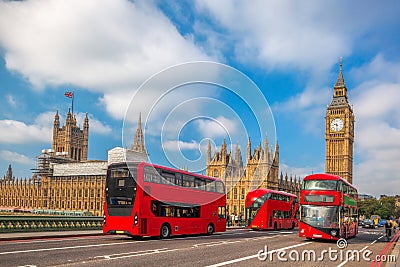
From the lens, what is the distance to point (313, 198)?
77.9ft

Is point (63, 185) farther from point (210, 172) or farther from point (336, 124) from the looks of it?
point (336, 124)

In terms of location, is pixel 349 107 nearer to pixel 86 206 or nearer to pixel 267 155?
pixel 267 155

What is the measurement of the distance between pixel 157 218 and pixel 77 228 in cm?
761

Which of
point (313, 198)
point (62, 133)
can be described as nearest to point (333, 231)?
point (313, 198)

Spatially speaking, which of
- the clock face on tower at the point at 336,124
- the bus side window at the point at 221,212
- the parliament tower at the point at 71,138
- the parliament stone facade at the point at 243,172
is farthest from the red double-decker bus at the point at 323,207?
the parliament tower at the point at 71,138

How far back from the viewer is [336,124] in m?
124

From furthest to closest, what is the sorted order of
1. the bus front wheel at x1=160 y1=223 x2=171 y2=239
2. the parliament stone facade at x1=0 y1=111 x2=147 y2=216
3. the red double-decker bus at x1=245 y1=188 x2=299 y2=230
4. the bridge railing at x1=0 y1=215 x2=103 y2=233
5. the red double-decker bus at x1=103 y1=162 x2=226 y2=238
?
the parliament stone facade at x1=0 y1=111 x2=147 y2=216 → the red double-decker bus at x1=245 y1=188 x2=299 y2=230 → the bus front wheel at x1=160 y1=223 x2=171 y2=239 → the bridge railing at x1=0 y1=215 x2=103 y2=233 → the red double-decker bus at x1=103 y1=162 x2=226 y2=238

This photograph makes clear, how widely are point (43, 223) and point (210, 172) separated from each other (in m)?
70.3

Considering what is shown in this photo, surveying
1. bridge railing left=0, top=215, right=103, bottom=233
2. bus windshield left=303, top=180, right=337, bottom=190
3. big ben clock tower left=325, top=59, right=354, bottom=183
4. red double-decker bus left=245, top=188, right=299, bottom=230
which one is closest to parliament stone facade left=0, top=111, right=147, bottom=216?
big ben clock tower left=325, top=59, right=354, bottom=183

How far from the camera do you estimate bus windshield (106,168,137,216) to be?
21.0 meters

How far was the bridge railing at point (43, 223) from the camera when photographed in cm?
2256

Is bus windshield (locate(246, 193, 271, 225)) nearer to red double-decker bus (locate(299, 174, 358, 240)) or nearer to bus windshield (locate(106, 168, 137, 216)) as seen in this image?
red double-decker bus (locate(299, 174, 358, 240))

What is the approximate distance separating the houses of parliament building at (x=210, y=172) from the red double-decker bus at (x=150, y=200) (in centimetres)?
6555

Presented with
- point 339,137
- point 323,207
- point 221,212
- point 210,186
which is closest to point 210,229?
point 221,212
